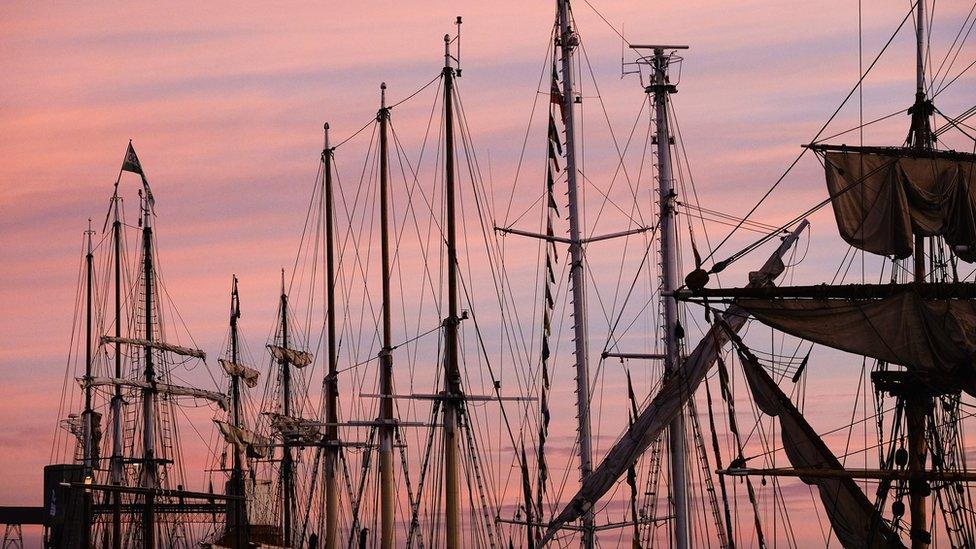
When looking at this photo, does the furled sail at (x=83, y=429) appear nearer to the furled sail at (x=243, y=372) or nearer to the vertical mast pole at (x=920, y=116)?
the furled sail at (x=243, y=372)

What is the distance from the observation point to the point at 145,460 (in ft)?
313

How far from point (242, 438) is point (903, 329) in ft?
184

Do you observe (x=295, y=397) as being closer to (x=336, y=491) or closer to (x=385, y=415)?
(x=336, y=491)

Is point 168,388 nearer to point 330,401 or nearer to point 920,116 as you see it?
point 330,401

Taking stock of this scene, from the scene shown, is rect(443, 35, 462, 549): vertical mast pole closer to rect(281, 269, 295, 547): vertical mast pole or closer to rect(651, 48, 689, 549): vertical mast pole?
rect(651, 48, 689, 549): vertical mast pole

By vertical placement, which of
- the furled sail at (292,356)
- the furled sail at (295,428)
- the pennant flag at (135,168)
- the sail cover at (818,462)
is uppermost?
the pennant flag at (135,168)

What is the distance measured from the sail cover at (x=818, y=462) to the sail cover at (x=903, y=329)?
2583 millimetres

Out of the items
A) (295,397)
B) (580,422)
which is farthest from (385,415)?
(295,397)

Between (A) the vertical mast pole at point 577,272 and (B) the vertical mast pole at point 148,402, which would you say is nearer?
(A) the vertical mast pole at point 577,272

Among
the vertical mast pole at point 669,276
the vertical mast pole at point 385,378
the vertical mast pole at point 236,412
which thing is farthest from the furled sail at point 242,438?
the vertical mast pole at point 669,276

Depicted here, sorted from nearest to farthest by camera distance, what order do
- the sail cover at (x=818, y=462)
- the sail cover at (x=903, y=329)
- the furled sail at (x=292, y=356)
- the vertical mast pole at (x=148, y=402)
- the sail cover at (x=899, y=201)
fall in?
the sail cover at (x=818, y=462) → the sail cover at (x=903, y=329) → the sail cover at (x=899, y=201) → the vertical mast pole at (x=148, y=402) → the furled sail at (x=292, y=356)

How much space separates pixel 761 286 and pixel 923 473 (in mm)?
8551

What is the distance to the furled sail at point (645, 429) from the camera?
6844cm

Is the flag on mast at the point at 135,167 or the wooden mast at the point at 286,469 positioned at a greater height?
the flag on mast at the point at 135,167
